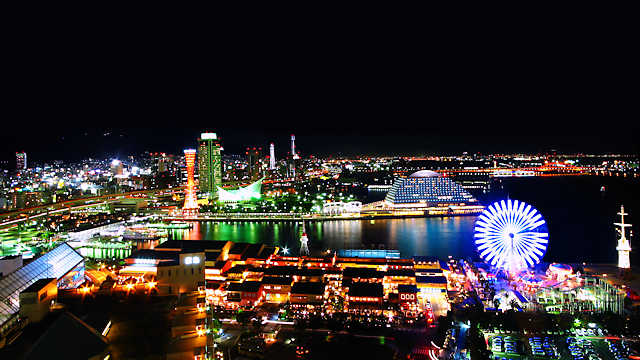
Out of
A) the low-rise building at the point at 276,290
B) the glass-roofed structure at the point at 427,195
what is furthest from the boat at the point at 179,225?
the low-rise building at the point at 276,290

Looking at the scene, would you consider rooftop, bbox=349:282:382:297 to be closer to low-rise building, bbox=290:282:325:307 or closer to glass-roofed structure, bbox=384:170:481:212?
low-rise building, bbox=290:282:325:307

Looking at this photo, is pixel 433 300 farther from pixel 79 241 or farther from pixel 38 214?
pixel 38 214

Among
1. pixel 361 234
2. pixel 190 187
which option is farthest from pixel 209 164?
pixel 361 234

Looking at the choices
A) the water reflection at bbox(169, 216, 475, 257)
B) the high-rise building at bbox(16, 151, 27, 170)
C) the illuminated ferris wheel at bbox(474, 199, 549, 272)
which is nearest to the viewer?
the illuminated ferris wheel at bbox(474, 199, 549, 272)

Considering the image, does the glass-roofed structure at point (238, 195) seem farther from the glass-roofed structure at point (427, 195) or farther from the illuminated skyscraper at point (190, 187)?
the glass-roofed structure at point (427, 195)

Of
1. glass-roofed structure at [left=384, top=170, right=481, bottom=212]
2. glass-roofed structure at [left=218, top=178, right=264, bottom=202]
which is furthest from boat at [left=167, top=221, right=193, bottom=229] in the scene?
glass-roofed structure at [left=384, top=170, right=481, bottom=212]

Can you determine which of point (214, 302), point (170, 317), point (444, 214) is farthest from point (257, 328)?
point (444, 214)

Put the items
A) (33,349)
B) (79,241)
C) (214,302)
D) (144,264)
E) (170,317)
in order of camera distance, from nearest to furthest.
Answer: (33,349) < (170,317) < (214,302) < (144,264) < (79,241)
